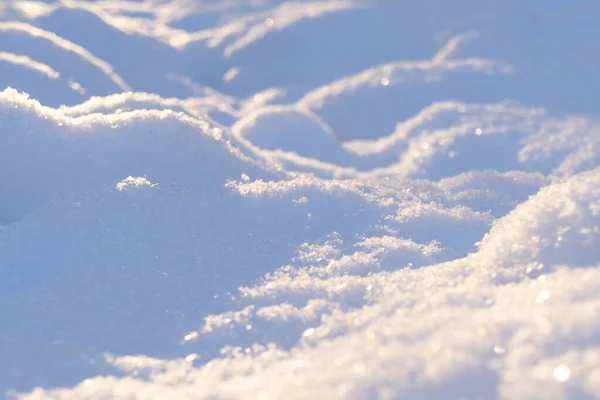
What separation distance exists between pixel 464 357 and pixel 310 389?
315 millimetres

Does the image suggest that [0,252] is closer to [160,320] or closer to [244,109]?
[160,320]

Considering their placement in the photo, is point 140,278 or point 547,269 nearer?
point 547,269

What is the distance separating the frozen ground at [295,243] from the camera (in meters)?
1.58

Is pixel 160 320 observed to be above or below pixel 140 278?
below

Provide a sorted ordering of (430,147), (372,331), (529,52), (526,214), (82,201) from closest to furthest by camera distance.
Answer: (372,331)
(526,214)
(82,201)
(430,147)
(529,52)

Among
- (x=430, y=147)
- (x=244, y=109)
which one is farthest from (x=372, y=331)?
(x=244, y=109)

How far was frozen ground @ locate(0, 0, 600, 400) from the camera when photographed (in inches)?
62.1

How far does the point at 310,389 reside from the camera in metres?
1.48

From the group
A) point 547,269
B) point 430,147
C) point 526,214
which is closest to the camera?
point 547,269

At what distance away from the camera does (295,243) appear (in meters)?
2.39

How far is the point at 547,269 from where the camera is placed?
6.22ft

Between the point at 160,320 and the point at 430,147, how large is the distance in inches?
95.2

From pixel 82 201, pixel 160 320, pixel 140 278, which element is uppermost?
pixel 82 201

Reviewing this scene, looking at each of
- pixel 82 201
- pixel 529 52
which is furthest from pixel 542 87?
pixel 82 201
